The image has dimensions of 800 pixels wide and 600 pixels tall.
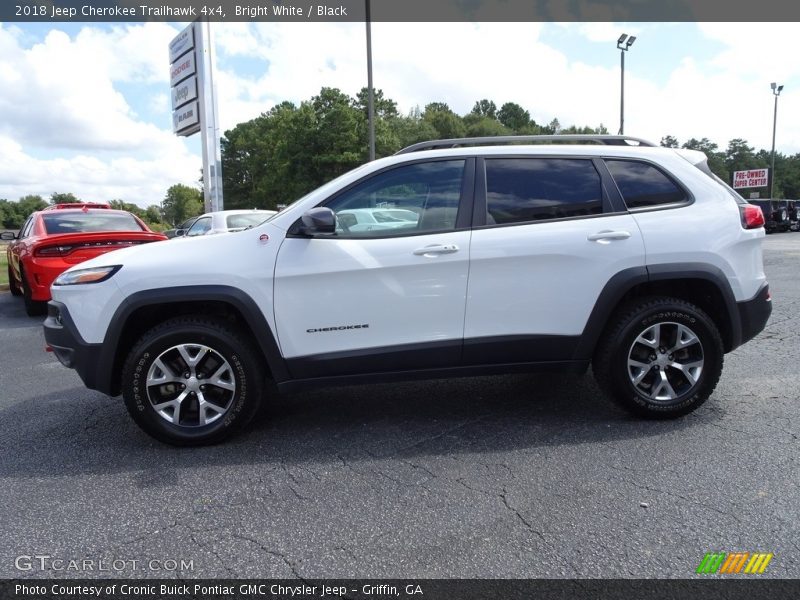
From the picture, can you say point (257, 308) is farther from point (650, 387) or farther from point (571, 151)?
point (650, 387)

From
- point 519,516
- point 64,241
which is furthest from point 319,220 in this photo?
point 64,241

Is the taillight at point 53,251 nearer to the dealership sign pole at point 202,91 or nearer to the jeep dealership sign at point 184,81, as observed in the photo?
the dealership sign pole at point 202,91

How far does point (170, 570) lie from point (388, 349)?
1.69 m

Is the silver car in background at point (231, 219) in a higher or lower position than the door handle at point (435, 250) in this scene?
higher

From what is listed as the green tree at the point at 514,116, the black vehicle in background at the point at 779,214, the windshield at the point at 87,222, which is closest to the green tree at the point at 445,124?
the green tree at the point at 514,116

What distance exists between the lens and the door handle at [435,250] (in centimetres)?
358

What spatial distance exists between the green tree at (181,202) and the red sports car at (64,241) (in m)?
104

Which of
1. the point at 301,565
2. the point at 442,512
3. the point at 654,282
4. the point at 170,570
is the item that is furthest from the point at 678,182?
the point at 170,570

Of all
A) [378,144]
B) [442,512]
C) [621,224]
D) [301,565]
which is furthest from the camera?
[378,144]

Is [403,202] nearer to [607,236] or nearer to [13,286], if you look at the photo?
[607,236]

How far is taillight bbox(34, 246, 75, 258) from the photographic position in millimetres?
7695

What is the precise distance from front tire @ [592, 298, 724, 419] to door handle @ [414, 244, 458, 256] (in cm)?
120

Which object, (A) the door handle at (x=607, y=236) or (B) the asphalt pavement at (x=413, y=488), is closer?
(B) the asphalt pavement at (x=413, y=488)

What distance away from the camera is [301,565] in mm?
2398
